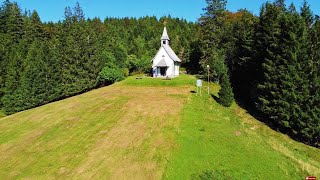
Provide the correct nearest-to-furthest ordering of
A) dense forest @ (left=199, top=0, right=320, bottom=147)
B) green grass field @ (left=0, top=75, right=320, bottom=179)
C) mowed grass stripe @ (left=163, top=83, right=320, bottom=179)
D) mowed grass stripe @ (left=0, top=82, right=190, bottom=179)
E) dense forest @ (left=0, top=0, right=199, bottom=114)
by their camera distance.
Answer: mowed grass stripe @ (left=163, top=83, right=320, bottom=179) < green grass field @ (left=0, top=75, right=320, bottom=179) < mowed grass stripe @ (left=0, top=82, right=190, bottom=179) < dense forest @ (left=199, top=0, right=320, bottom=147) < dense forest @ (left=0, top=0, right=199, bottom=114)

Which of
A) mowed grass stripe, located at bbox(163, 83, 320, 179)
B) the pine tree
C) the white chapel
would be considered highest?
the white chapel

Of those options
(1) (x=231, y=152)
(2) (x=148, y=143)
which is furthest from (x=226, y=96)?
(2) (x=148, y=143)

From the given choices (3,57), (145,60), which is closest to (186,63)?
(145,60)

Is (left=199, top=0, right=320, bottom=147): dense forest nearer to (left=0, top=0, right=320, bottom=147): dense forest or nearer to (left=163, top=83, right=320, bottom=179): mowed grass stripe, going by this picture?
(left=0, top=0, right=320, bottom=147): dense forest

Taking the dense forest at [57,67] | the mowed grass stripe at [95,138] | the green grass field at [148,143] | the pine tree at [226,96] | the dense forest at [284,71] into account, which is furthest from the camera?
the dense forest at [57,67]

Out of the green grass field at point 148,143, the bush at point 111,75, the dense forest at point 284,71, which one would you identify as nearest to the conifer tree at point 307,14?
the dense forest at point 284,71

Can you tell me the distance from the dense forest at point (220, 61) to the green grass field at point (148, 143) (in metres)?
3.77

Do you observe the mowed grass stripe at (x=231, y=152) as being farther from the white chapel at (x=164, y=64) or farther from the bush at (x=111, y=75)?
the bush at (x=111, y=75)

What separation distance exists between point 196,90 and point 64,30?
144 ft

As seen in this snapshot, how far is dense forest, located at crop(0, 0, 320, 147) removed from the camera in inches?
1682

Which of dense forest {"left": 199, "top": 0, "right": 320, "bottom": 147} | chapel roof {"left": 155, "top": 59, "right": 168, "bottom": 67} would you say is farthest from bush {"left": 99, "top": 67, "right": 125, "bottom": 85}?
dense forest {"left": 199, "top": 0, "right": 320, "bottom": 147}

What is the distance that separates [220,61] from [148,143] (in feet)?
90.2

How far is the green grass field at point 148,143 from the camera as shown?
30.0 m

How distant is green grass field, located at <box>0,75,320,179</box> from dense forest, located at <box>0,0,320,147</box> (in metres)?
3.77
